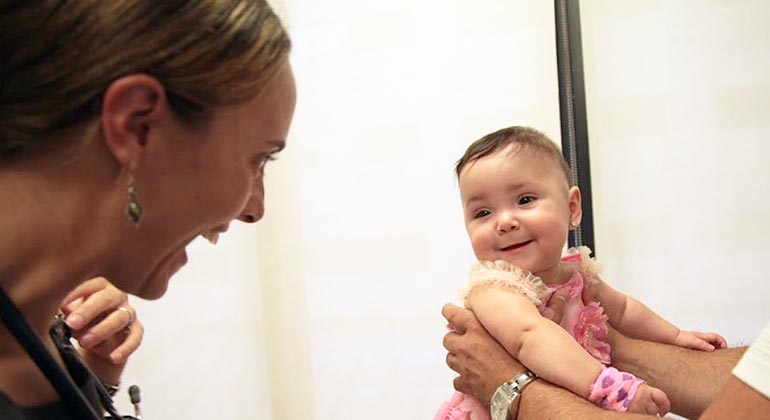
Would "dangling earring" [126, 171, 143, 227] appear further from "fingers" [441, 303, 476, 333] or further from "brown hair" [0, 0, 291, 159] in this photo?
"fingers" [441, 303, 476, 333]

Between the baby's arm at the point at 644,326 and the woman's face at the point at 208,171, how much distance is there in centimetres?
94

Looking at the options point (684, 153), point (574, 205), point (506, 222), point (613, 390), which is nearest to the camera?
point (613, 390)

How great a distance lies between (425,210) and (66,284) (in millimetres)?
1592

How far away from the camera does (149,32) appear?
643mm

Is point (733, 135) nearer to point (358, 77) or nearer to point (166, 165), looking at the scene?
point (358, 77)

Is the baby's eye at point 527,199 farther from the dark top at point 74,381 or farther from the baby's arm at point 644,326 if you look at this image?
the dark top at point 74,381

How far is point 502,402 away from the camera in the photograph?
1.14m

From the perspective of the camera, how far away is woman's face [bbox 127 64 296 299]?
27.9 inches

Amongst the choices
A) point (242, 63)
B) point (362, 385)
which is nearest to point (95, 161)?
point (242, 63)

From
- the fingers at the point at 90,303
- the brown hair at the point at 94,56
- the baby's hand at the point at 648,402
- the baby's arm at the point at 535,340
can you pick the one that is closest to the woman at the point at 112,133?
the brown hair at the point at 94,56

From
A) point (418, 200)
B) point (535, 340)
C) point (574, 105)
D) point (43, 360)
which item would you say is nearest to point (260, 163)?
point (43, 360)

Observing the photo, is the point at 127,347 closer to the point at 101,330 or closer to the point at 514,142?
the point at 101,330

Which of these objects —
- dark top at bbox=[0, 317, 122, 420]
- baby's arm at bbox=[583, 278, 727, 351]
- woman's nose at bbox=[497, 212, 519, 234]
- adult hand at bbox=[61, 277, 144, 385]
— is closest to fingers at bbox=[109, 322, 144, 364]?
adult hand at bbox=[61, 277, 144, 385]

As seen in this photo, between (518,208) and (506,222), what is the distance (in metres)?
0.05
